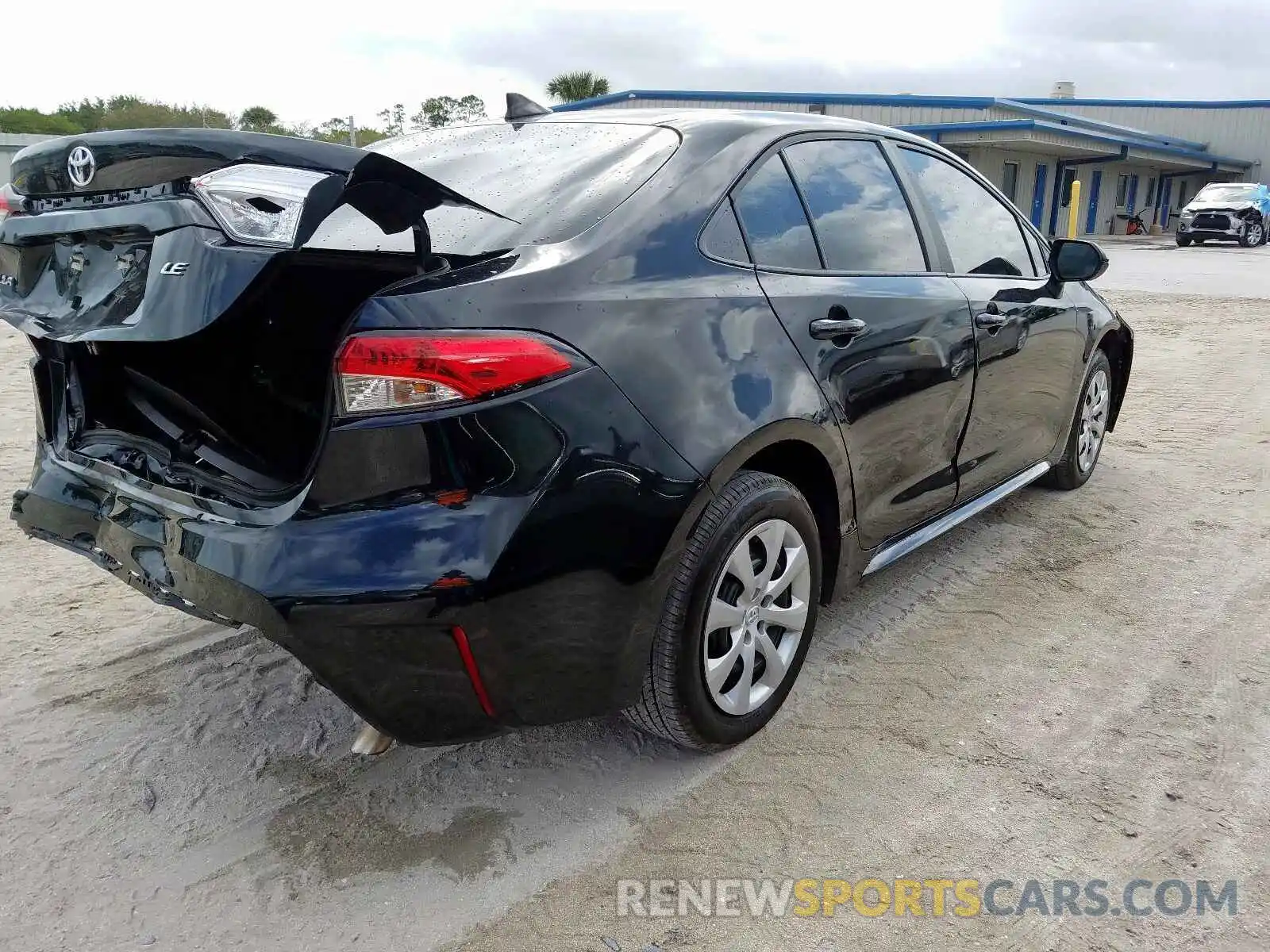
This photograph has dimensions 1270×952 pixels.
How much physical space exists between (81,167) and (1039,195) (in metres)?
36.4

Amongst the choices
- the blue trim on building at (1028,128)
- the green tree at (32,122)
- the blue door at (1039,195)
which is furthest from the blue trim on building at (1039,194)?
the green tree at (32,122)

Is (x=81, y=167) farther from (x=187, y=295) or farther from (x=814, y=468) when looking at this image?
(x=814, y=468)

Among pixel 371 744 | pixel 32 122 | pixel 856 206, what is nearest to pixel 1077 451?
pixel 856 206

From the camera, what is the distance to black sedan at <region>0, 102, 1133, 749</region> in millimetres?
1984

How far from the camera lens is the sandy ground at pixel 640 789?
6.93 feet

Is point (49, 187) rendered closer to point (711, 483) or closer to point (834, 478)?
point (711, 483)

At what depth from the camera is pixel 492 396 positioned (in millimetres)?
1991

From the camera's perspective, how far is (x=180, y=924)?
6.82 ft

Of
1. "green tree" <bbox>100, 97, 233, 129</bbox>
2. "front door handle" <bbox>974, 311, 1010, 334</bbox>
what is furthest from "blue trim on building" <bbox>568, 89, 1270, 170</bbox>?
"front door handle" <bbox>974, 311, 1010, 334</bbox>

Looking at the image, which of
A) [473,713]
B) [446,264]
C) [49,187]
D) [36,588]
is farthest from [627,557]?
[36,588]

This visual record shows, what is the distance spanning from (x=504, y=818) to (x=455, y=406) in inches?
43.0

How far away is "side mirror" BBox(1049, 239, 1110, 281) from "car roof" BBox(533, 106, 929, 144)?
1146mm

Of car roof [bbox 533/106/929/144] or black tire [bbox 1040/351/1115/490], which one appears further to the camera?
black tire [bbox 1040/351/1115/490]

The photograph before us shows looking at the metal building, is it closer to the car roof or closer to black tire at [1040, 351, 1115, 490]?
black tire at [1040, 351, 1115, 490]
